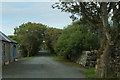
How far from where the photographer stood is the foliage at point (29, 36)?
62.1m

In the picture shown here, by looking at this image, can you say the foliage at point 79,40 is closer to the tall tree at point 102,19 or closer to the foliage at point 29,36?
the tall tree at point 102,19

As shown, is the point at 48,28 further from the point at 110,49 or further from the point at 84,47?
the point at 110,49

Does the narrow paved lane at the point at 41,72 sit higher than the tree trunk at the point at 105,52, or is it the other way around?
the tree trunk at the point at 105,52

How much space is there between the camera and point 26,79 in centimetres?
1495

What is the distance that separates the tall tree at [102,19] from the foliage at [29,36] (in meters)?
43.4

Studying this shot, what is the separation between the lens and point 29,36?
205 feet

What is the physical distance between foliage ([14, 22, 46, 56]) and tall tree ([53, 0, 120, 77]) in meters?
43.4

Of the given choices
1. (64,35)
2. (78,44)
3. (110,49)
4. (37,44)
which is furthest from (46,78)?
(37,44)

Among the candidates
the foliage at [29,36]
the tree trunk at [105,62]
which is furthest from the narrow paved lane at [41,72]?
the foliage at [29,36]

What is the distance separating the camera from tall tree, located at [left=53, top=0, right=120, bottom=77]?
56.2 feet

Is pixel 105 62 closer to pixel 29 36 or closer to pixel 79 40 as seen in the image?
pixel 79 40

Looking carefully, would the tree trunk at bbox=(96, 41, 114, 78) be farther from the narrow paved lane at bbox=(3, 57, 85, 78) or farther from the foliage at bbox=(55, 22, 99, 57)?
the foliage at bbox=(55, 22, 99, 57)

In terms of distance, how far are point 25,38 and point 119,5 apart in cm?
4591

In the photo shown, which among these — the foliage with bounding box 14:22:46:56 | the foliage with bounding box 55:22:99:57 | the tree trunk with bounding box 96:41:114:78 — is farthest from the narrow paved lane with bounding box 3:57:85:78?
the foliage with bounding box 14:22:46:56
